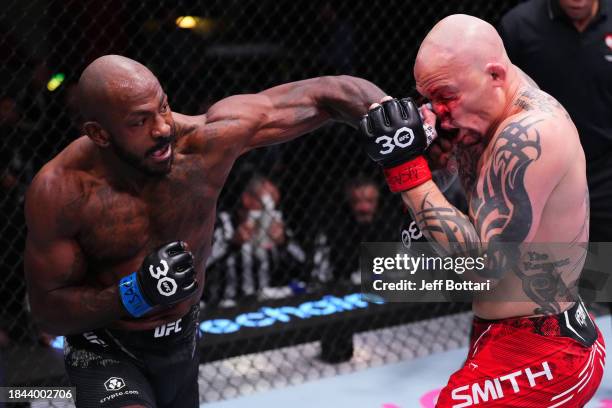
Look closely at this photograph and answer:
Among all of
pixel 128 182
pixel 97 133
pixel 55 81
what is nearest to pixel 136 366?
pixel 128 182

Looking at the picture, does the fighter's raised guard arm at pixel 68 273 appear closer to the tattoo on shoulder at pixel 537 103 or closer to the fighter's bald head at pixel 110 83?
the fighter's bald head at pixel 110 83

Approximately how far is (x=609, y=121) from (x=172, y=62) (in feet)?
5.40

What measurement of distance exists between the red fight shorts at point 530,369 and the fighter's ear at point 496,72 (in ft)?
1.47

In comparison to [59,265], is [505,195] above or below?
above

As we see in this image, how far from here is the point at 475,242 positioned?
61.7 inches

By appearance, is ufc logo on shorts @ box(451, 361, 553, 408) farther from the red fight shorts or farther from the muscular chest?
the muscular chest

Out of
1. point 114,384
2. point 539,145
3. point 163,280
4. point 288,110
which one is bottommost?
point 114,384

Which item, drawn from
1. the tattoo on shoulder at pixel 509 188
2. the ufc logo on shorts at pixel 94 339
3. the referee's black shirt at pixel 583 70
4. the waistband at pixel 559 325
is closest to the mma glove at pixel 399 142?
the tattoo on shoulder at pixel 509 188

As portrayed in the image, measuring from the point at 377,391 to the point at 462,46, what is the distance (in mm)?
1760

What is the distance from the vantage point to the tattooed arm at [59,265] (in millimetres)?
1789

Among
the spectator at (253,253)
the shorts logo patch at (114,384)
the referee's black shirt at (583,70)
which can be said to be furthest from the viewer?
the spectator at (253,253)

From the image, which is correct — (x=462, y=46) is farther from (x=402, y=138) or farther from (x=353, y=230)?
(x=353, y=230)

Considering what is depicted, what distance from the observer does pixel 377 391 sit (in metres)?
3.06

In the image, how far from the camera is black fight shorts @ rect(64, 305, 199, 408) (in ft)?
6.05
